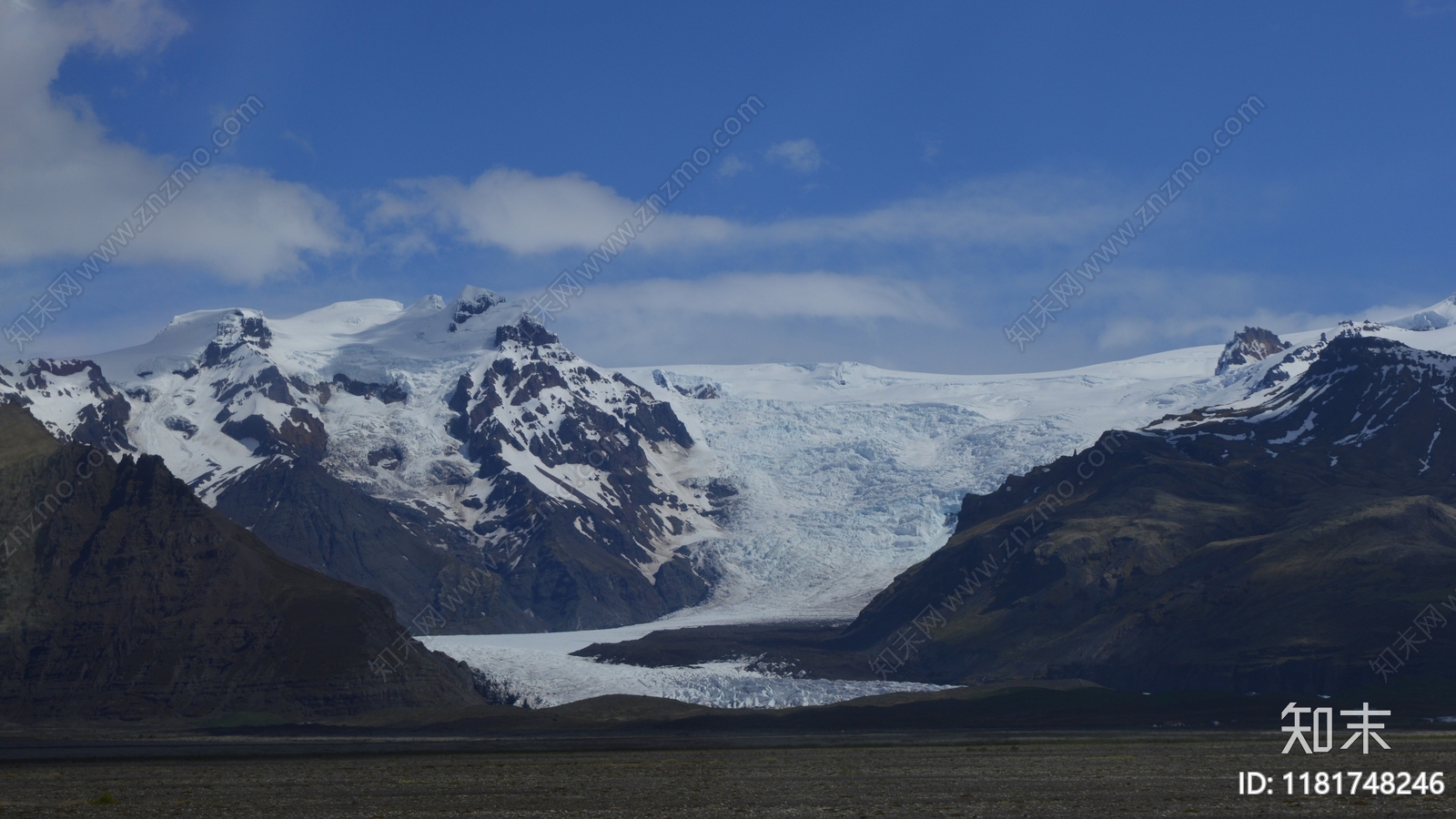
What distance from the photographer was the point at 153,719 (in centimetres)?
18138

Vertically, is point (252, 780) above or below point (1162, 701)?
below

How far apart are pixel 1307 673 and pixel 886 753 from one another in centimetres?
10625

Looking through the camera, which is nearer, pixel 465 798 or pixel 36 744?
pixel 465 798

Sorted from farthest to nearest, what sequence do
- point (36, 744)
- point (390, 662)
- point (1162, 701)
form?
point (390, 662) → point (1162, 701) → point (36, 744)

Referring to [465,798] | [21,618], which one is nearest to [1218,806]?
[465,798]

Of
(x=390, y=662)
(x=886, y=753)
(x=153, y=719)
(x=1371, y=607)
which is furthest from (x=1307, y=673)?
(x=153, y=719)

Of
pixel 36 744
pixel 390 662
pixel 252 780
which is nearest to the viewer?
pixel 252 780

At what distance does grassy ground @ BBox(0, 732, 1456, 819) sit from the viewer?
2509 inches

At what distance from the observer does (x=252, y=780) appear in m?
84.6

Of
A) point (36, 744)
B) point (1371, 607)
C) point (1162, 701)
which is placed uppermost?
point (1371, 607)

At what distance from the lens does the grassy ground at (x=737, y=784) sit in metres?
63.7

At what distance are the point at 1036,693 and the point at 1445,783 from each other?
116m

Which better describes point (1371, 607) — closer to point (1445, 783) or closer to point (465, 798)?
point (1445, 783)

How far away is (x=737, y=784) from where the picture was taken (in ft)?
259
